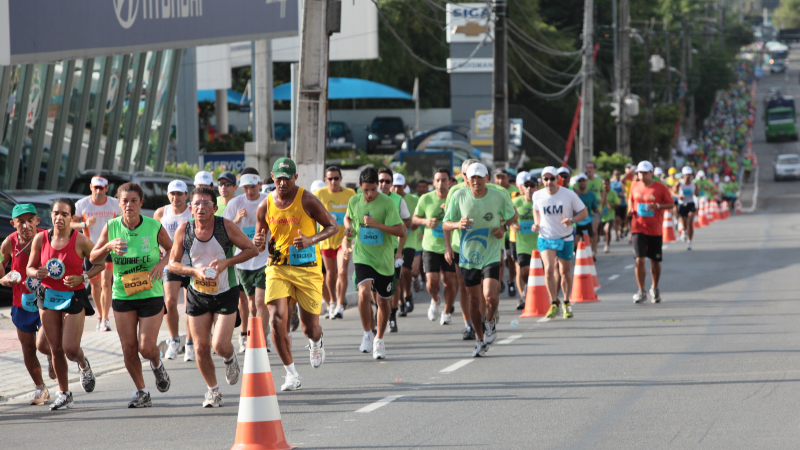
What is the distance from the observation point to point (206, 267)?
26.3 feet

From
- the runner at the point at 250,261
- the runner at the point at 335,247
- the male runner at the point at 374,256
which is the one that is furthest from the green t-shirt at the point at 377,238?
the runner at the point at 335,247

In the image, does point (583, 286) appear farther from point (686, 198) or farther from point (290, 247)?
point (686, 198)

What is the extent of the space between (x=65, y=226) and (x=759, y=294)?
36.5 ft

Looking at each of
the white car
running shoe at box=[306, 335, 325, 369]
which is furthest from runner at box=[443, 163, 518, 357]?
the white car

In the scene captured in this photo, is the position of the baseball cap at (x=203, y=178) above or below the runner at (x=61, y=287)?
above

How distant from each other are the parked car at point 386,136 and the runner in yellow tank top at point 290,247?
36308mm

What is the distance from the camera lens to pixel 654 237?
1521 centimetres

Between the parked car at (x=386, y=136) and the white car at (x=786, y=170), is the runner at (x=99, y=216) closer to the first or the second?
the parked car at (x=386, y=136)

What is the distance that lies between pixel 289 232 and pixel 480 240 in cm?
242

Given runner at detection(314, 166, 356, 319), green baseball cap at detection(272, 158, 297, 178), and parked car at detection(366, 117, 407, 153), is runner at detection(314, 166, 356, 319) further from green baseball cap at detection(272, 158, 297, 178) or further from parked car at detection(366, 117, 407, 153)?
parked car at detection(366, 117, 407, 153)

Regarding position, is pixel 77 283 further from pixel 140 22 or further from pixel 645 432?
pixel 140 22

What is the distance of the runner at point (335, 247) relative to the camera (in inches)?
527

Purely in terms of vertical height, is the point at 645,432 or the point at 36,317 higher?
the point at 36,317

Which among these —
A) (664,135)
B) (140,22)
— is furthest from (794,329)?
(664,135)
